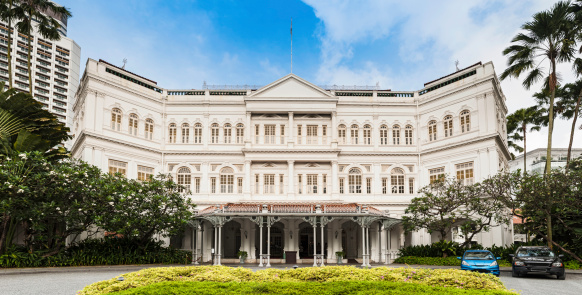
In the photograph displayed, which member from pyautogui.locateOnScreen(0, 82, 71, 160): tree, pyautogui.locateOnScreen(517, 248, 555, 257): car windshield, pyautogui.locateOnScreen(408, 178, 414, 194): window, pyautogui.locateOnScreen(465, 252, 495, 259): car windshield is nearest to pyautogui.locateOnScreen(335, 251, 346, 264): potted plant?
pyautogui.locateOnScreen(408, 178, 414, 194): window

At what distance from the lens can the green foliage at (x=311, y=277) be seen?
433 inches

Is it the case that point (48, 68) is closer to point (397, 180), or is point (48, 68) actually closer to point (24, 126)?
point (24, 126)

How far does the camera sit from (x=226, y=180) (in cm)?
3647

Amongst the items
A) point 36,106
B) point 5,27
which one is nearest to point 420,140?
point 36,106

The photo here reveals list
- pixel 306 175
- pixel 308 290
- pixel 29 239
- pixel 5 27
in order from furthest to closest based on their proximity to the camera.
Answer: pixel 5 27
pixel 306 175
pixel 29 239
pixel 308 290

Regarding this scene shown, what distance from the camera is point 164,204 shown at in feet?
92.7

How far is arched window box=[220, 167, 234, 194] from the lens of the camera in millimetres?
36281

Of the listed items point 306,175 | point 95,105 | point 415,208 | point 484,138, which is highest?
point 95,105

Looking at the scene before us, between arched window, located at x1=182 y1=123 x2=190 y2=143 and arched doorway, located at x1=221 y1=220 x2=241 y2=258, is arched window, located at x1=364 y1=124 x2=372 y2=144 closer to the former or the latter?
arched doorway, located at x1=221 y1=220 x2=241 y2=258

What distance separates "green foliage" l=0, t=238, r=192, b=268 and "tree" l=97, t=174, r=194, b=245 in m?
0.74

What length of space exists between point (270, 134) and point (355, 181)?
7.66 meters

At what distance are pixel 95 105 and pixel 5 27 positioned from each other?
52.5 m

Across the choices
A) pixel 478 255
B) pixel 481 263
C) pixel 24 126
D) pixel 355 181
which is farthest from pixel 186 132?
pixel 481 263

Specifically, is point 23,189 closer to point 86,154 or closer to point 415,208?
point 86,154
